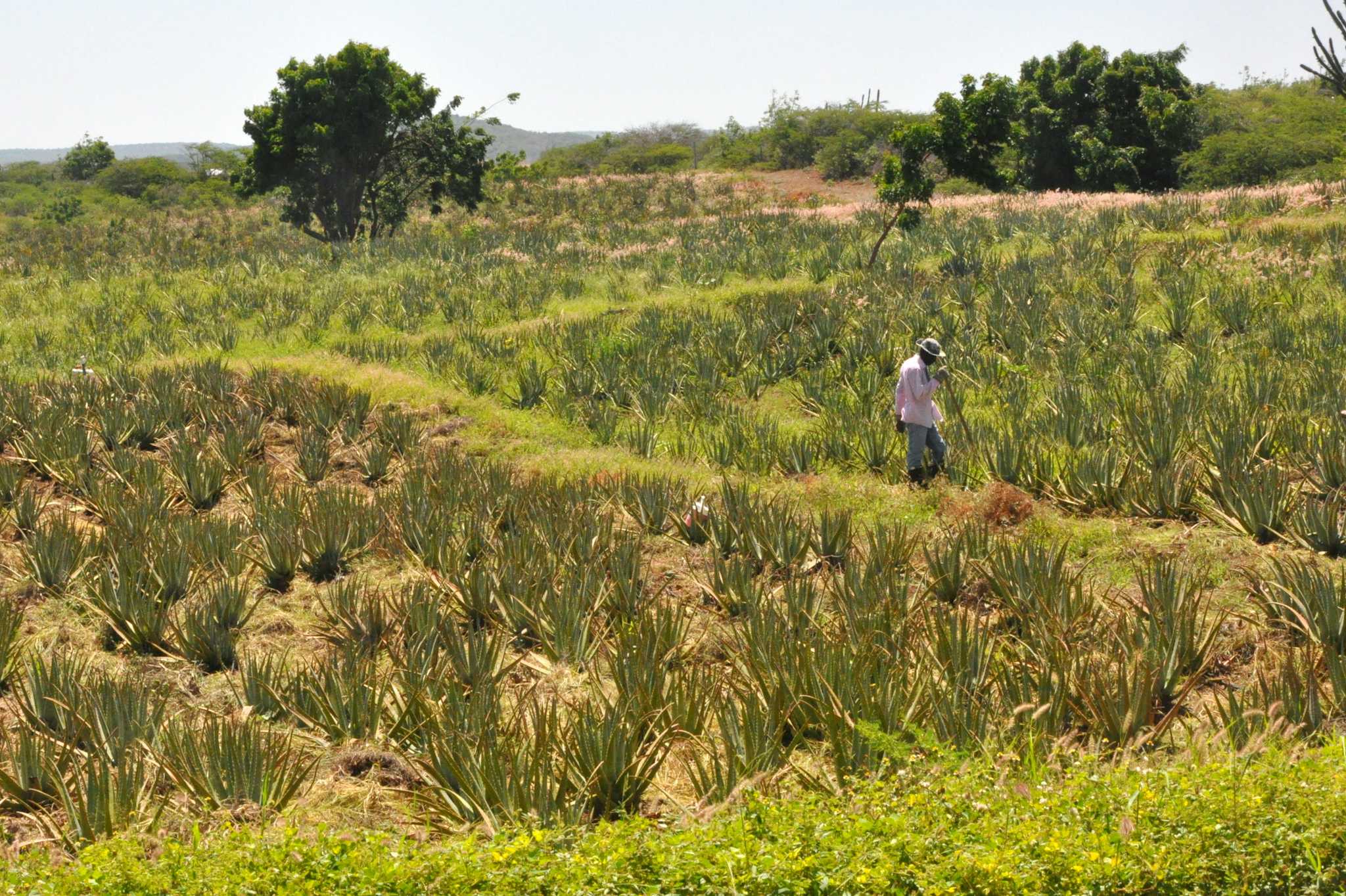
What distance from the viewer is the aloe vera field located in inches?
213

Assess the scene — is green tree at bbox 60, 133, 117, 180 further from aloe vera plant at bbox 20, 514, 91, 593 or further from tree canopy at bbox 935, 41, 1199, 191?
aloe vera plant at bbox 20, 514, 91, 593

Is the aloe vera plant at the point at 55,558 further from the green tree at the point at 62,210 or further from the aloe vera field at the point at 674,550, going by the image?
the green tree at the point at 62,210

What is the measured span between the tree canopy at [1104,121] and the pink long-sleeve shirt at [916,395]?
31.1 m

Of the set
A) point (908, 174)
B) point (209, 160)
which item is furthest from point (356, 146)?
point (209, 160)

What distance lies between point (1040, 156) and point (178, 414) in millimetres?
34645

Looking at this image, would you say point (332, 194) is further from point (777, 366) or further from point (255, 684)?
point (255, 684)

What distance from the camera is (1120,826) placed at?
398cm

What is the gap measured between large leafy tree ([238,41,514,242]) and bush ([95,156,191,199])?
2605cm

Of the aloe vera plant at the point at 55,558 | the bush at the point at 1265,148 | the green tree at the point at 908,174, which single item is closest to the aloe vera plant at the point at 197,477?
the aloe vera plant at the point at 55,558

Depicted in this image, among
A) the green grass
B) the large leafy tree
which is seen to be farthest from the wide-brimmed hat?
the large leafy tree

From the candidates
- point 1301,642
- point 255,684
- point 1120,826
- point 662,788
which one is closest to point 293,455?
point 255,684

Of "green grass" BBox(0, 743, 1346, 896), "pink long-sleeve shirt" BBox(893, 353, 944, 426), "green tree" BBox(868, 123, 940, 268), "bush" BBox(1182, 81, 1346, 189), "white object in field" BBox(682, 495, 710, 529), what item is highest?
"bush" BBox(1182, 81, 1346, 189)

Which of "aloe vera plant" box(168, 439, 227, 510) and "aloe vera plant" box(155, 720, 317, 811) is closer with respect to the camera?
"aloe vera plant" box(155, 720, 317, 811)

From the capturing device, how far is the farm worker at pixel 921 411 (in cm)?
1048
